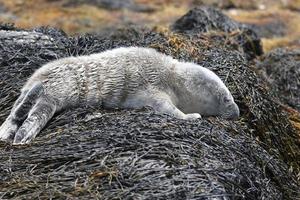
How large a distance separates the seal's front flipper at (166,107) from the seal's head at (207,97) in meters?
0.33

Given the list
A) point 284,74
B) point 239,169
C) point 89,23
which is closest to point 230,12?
point 89,23

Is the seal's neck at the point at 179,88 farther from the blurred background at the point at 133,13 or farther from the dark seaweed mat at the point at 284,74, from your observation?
the blurred background at the point at 133,13

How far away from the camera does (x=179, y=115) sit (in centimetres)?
679

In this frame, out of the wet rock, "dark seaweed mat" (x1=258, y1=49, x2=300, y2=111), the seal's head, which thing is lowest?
the wet rock

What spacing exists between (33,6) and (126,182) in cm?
2000

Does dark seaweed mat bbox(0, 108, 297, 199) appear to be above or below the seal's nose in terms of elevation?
above

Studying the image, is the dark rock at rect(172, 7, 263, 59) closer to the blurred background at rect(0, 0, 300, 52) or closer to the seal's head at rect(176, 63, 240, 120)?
the seal's head at rect(176, 63, 240, 120)

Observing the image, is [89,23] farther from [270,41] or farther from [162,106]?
[162,106]

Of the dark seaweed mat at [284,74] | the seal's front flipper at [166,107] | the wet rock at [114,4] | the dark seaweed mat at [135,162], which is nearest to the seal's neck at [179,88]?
the seal's front flipper at [166,107]

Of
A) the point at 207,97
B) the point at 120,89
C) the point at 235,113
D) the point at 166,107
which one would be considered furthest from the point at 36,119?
the point at 235,113

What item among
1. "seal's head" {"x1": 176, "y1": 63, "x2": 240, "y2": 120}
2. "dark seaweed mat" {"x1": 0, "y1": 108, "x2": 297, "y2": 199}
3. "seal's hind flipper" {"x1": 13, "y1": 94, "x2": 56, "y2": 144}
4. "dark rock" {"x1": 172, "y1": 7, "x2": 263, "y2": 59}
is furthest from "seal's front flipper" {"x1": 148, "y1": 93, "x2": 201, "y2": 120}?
"dark rock" {"x1": 172, "y1": 7, "x2": 263, "y2": 59}

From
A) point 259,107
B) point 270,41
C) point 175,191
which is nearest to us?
point 175,191

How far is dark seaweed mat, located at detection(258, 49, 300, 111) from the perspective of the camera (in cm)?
1063

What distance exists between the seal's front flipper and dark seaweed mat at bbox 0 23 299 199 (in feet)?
0.63
